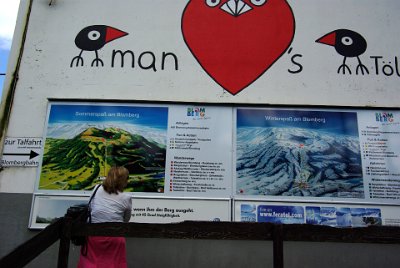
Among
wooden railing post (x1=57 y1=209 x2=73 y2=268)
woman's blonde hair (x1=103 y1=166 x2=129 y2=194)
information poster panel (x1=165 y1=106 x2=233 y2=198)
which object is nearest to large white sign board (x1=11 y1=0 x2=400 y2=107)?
information poster panel (x1=165 y1=106 x2=233 y2=198)

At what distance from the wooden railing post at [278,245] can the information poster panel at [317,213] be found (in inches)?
65.3

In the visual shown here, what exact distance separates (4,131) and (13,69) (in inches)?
35.9

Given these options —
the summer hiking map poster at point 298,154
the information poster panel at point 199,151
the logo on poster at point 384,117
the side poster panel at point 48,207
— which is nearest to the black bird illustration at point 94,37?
the information poster panel at point 199,151

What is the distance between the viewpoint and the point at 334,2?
16.7ft

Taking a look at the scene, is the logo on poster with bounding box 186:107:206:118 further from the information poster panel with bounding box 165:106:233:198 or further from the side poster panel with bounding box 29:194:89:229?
the side poster panel with bounding box 29:194:89:229

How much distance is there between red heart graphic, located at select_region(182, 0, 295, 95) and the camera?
4.79 m

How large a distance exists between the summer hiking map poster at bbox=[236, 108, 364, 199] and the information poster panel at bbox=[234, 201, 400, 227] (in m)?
0.14

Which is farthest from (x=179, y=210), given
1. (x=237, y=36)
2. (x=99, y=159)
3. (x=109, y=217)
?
(x=237, y=36)

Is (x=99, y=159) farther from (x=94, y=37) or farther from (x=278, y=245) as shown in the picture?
(x=278, y=245)

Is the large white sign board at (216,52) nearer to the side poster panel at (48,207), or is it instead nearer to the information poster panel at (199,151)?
the information poster panel at (199,151)

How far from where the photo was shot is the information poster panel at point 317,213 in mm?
4293

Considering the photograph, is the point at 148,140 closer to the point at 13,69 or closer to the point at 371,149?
the point at 13,69

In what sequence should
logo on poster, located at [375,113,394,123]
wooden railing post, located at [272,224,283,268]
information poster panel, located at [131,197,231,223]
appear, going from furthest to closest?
logo on poster, located at [375,113,394,123]
information poster panel, located at [131,197,231,223]
wooden railing post, located at [272,224,283,268]

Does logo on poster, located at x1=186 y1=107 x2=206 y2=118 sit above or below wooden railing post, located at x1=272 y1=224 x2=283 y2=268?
above
